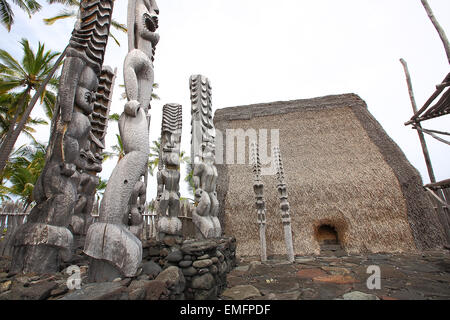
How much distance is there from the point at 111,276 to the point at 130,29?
322 cm

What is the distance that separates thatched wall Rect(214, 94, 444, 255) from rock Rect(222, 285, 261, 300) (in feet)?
14.8

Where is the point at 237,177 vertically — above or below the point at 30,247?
above

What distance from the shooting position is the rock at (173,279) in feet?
6.31

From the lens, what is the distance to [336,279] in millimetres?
3381

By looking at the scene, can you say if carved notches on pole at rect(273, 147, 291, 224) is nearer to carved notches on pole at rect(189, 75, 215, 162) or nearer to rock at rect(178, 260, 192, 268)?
carved notches on pole at rect(189, 75, 215, 162)

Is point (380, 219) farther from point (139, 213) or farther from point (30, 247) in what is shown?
point (30, 247)

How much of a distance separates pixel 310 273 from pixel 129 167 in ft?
11.7

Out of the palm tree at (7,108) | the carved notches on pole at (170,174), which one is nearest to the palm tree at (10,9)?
the palm tree at (7,108)

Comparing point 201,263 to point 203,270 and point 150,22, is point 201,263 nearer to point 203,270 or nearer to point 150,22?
point 203,270

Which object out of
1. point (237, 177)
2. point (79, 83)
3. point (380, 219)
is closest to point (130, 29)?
point (79, 83)

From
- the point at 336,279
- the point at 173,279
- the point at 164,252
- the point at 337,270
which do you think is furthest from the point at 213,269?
the point at 337,270

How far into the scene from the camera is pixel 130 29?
312 centimetres

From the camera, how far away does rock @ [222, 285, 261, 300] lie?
2643 millimetres
